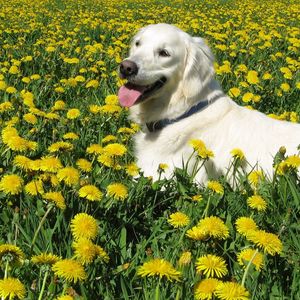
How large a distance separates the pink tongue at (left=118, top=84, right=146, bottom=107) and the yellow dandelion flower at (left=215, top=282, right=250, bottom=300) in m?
2.38

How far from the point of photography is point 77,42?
7.57m

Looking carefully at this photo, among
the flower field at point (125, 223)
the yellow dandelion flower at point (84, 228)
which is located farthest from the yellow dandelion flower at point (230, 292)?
the yellow dandelion flower at point (84, 228)

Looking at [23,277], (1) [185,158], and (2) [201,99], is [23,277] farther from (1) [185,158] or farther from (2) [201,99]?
(2) [201,99]

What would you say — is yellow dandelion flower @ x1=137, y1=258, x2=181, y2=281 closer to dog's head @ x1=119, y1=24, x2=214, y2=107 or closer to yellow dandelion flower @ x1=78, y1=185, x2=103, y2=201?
yellow dandelion flower @ x1=78, y1=185, x2=103, y2=201

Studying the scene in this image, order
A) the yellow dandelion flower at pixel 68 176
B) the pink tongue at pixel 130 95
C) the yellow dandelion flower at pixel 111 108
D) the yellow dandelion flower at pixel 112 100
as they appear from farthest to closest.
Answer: the yellow dandelion flower at pixel 112 100 → the yellow dandelion flower at pixel 111 108 → the pink tongue at pixel 130 95 → the yellow dandelion flower at pixel 68 176

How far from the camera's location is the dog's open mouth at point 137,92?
365 cm

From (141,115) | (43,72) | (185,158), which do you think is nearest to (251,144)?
(185,158)

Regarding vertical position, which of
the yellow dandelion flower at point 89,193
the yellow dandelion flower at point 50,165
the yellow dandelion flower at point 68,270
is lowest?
the yellow dandelion flower at point 89,193

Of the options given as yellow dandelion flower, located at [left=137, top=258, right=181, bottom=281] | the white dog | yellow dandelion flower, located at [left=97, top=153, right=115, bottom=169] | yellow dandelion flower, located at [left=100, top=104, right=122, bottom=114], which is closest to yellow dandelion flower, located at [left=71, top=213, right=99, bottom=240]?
yellow dandelion flower, located at [left=137, top=258, right=181, bottom=281]

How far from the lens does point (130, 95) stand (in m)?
3.66

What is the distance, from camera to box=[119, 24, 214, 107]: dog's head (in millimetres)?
3598

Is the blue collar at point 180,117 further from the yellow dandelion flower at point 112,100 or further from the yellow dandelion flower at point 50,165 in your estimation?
the yellow dandelion flower at point 50,165

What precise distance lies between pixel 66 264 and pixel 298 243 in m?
1.15

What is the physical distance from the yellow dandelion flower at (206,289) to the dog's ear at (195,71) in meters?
2.29
